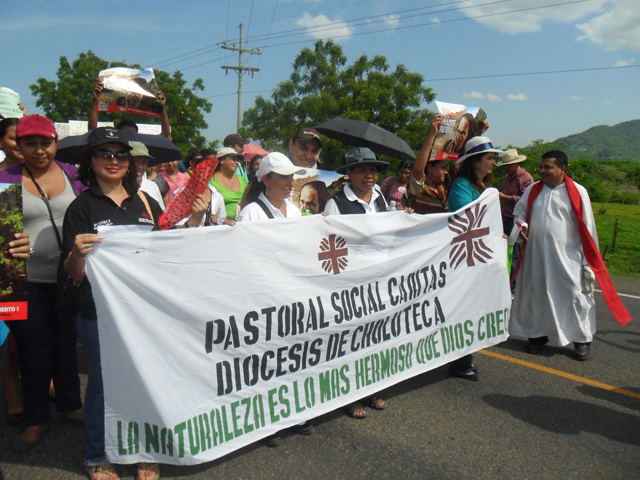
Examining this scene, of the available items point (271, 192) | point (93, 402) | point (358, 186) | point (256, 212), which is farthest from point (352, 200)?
point (93, 402)

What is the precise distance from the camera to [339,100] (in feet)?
77.7

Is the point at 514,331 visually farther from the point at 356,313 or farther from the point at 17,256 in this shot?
the point at 17,256

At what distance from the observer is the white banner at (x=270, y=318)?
2.54 meters

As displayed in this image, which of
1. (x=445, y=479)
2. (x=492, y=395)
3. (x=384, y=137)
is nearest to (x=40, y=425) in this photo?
(x=445, y=479)

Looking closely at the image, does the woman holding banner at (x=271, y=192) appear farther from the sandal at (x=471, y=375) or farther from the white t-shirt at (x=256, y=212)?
the sandal at (x=471, y=375)

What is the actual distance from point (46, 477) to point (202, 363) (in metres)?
1.05

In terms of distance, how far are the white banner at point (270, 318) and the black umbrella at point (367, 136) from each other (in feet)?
4.58

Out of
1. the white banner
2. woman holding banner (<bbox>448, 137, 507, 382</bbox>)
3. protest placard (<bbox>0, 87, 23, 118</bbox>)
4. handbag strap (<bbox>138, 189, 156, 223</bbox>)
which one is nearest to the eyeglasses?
handbag strap (<bbox>138, 189, 156, 223</bbox>)

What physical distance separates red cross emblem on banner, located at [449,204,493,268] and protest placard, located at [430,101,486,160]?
2.04ft

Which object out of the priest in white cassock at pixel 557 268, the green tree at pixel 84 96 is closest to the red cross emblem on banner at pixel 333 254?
the priest in white cassock at pixel 557 268

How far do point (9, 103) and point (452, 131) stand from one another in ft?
12.1

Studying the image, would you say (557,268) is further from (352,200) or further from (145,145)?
(145,145)

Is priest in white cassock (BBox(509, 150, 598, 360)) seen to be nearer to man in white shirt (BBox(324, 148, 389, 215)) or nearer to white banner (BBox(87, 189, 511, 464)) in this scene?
white banner (BBox(87, 189, 511, 464))

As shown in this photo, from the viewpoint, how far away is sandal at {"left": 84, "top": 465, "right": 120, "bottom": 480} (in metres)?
2.66
